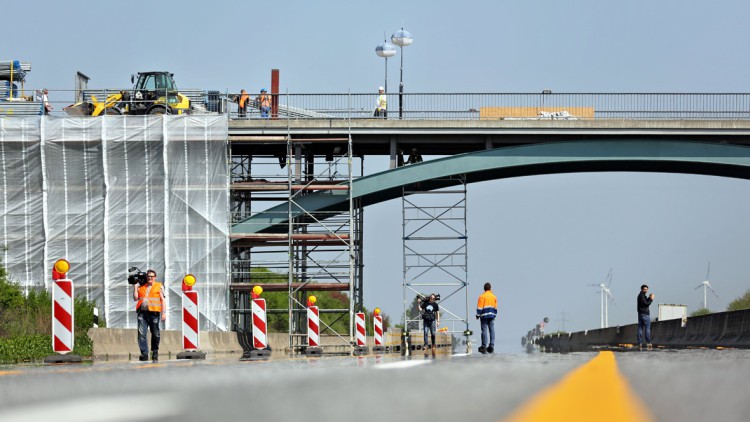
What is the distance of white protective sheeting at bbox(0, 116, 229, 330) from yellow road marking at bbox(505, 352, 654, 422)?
39.6m

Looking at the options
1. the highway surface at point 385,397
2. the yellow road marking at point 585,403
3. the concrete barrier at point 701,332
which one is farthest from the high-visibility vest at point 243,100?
the yellow road marking at point 585,403

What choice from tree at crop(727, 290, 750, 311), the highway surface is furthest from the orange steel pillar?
tree at crop(727, 290, 750, 311)

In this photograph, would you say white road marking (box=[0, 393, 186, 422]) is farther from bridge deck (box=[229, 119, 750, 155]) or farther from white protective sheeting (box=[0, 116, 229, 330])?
bridge deck (box=[229, 119, 750, 155])

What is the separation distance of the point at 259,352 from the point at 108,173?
26.0 meters

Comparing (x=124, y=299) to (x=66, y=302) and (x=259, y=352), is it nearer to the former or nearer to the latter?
(x=259, y=352)

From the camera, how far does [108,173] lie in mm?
49188

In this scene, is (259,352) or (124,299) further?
(124,299)

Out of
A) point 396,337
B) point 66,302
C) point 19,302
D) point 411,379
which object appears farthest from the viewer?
point 396,337

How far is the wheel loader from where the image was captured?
167 ft

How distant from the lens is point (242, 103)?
51.0 metres

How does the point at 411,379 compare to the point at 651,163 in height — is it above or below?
below

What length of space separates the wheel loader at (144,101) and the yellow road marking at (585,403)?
42.5 meters

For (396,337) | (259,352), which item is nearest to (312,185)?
(396,337)

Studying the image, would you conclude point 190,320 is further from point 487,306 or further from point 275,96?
point 275,96
